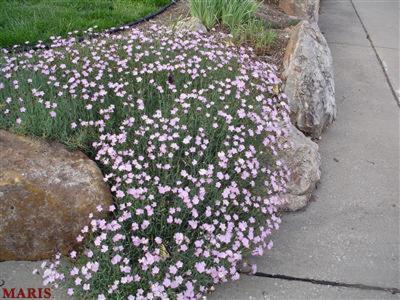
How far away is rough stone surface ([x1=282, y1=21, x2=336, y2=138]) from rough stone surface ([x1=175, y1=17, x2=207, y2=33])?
98 cm

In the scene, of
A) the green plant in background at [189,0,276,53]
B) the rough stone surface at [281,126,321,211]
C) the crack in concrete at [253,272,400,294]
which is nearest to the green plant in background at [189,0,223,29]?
the green plant in background at [189,0,276,53]

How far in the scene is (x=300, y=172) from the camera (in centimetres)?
403

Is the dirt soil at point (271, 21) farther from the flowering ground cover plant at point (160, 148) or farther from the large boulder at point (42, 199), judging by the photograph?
the large boulder at point (42, 199)

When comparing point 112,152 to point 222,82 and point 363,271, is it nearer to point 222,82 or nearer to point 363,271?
point 222,82

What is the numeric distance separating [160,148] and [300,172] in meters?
1.32

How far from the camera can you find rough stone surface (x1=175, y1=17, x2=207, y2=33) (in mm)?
5309

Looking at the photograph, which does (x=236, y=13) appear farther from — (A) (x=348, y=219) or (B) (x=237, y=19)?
(A) (x=348, y=219)

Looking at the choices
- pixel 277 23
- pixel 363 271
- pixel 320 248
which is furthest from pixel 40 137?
pixel 277 23

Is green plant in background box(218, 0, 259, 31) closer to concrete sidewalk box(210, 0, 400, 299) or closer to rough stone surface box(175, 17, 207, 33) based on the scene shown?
rough stone surface box(175, 17, 207, 33)

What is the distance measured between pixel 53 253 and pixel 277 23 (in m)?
4.21

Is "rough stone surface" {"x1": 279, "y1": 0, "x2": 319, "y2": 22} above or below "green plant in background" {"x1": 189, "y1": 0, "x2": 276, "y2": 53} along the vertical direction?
below

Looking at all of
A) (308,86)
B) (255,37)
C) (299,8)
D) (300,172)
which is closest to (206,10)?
(255,37)

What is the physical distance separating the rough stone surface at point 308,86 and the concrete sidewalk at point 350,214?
0.29 meters

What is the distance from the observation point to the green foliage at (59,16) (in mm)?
5273
